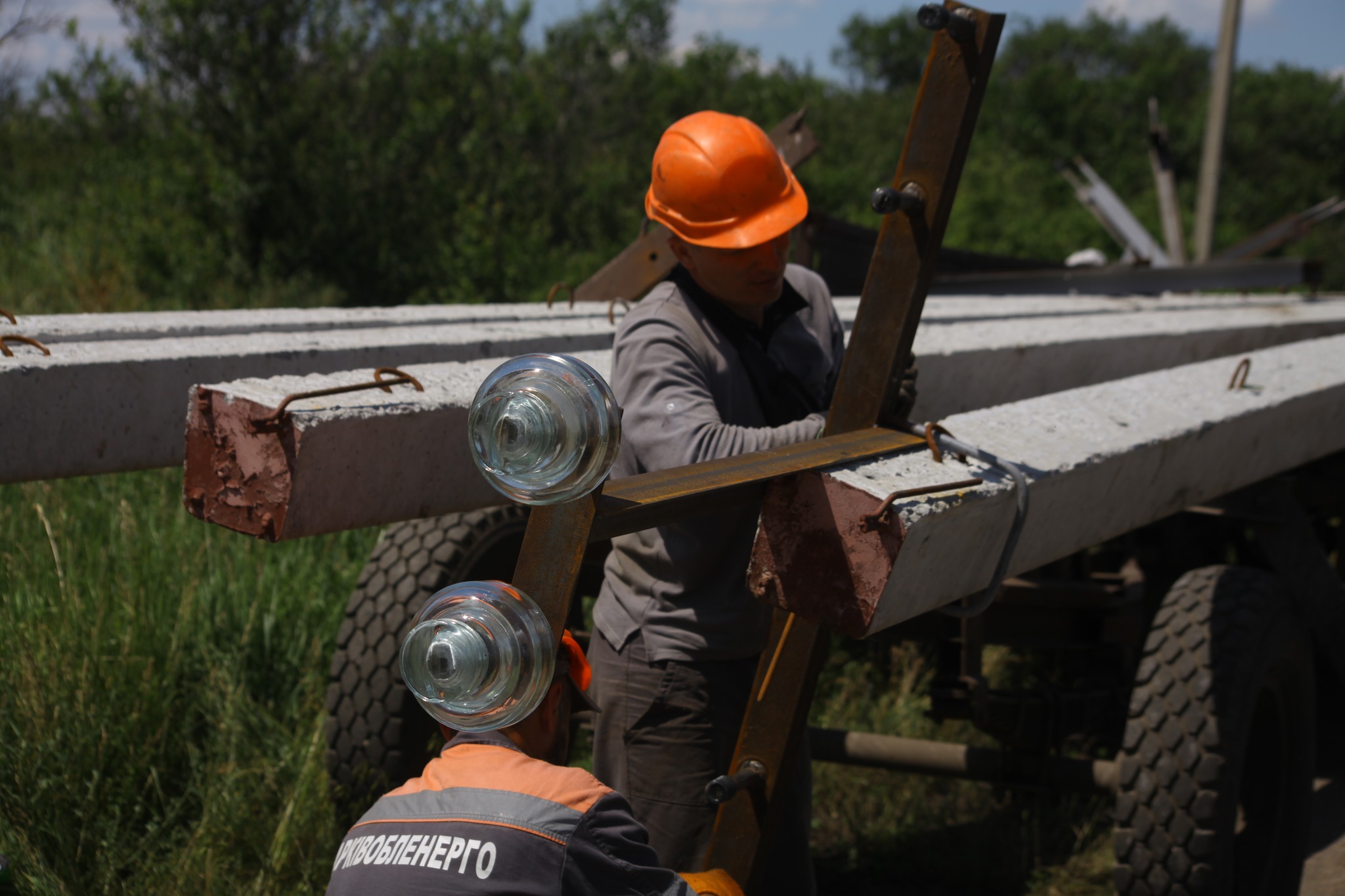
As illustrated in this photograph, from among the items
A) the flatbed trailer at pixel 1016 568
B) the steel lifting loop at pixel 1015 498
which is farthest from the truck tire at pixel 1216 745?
the steel lifting loop at pixel 1015 498

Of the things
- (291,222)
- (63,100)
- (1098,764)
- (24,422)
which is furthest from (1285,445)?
(63,100)

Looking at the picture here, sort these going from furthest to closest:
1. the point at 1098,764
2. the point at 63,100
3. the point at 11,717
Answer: the point at 63,100 < the point at 1098,764 < the point at 11,717

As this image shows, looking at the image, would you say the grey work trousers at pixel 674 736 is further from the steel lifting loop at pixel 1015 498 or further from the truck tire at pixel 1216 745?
the truck tire at pixel 1216 745

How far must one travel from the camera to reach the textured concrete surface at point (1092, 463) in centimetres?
185

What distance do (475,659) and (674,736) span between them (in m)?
1.15

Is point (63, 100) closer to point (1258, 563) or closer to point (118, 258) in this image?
point (118, 258)

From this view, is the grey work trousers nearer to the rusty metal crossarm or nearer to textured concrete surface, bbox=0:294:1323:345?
the rusty metal crossarm

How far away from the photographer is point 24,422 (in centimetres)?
230

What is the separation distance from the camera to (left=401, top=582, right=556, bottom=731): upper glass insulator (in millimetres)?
1400

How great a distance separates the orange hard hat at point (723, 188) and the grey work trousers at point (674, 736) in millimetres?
883

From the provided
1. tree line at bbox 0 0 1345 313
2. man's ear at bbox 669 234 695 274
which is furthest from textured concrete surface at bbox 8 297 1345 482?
tree line at bbox 0 0 1345 313

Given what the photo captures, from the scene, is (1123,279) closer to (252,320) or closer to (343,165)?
(252,320)

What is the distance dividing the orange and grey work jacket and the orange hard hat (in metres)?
1.20

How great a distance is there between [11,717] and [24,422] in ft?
4.26
